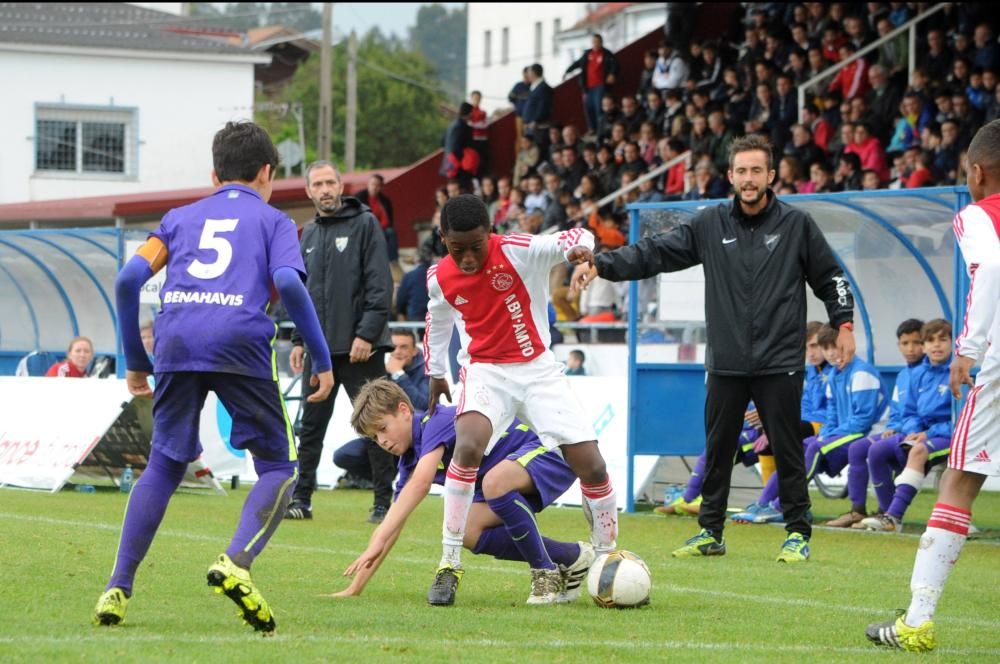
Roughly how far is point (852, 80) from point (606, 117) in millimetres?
5658

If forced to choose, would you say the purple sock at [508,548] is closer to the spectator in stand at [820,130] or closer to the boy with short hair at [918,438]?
the boy with short hair at [918,438]

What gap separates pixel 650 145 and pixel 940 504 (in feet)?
60.4

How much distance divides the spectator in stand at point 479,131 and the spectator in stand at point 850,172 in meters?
10.9

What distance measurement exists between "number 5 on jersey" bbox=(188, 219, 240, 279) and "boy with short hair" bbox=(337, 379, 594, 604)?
4.64 feet

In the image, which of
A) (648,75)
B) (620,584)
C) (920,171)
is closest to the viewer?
(620,584)

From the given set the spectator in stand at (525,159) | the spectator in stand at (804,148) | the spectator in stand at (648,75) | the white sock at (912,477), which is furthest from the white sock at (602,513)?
the spectator in stand at (525,159)

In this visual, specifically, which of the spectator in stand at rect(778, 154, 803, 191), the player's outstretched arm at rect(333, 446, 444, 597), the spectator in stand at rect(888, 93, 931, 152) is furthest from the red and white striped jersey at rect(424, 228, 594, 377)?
the spectator in stand at rect(888, 93, 931, 152)

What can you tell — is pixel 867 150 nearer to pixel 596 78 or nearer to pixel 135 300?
pixel 596 78

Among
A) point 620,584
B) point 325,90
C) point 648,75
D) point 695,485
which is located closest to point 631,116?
point 648,75

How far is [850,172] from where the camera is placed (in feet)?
61.8

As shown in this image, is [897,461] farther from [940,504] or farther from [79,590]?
[79,590]

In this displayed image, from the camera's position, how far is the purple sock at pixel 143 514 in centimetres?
622

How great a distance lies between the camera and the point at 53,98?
47.1 metres

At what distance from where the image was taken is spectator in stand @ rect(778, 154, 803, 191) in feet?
62.8
